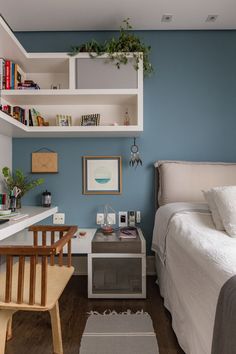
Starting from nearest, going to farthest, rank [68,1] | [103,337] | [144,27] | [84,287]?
[103,337], [68,1], [84,287], [144,27]

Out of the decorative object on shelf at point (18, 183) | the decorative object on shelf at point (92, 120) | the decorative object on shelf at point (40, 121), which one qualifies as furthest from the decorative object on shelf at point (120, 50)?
the decorative object on shelf at point (18, 183)

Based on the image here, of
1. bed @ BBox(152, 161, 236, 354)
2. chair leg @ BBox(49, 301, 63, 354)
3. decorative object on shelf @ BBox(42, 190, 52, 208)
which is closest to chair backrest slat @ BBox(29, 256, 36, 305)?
chair leg @ BBox(49, 301, 63, 354)

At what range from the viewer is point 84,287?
8.55ft

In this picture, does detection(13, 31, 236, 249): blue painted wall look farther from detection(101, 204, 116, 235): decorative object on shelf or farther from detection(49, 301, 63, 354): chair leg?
detection(49, 301, 63, 354): chair leg

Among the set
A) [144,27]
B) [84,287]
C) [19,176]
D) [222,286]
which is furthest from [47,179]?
[222,286]

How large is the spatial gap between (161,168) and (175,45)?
4.26ft

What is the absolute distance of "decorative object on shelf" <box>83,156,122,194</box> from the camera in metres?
2.86

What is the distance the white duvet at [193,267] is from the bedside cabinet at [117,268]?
0.64 feet

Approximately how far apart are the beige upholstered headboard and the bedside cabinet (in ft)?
1.88

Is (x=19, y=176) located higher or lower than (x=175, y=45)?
lower

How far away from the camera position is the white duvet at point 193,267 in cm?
113

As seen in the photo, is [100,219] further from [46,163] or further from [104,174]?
[46,163]

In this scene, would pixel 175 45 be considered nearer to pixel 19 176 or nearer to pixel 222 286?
pixel 19 176


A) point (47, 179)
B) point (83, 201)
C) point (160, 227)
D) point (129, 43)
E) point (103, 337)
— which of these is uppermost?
point (129, 43)
